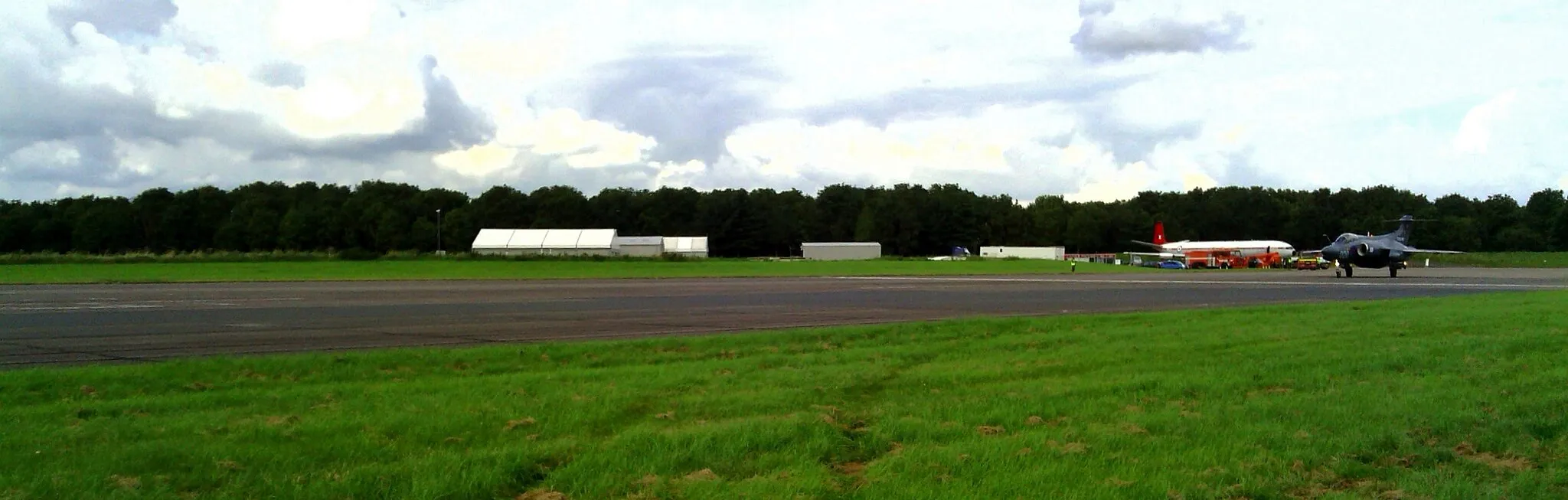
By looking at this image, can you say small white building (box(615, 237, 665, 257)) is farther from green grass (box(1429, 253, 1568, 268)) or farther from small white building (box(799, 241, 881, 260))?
green grass (box(1429, 253, 1568, 268))

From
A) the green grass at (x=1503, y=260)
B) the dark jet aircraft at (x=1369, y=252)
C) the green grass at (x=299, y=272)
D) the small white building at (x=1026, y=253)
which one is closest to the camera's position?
the green grass at (x=299, y=272)

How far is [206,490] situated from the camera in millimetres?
6508

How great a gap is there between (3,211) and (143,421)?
14474cm

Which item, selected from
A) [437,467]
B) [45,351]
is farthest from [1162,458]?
[45,351]

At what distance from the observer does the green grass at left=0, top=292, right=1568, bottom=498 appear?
266 inches

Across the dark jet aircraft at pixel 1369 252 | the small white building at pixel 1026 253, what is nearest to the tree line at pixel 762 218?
the small white building at pixel 1026 253

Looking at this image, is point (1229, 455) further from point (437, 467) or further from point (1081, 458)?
point (437, 467)

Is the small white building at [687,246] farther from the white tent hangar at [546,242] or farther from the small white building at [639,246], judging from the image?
the white tent hangar at [546,242]

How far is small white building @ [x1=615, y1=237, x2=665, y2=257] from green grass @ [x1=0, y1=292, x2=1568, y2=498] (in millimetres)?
103046

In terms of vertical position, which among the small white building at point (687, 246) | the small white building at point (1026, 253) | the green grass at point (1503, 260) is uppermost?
the small white building at point (687, 246)

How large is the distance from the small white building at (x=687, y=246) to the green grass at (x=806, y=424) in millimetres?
111781

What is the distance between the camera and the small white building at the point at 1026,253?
119125mm

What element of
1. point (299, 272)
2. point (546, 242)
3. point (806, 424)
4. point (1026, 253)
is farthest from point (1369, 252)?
point (546, 242)

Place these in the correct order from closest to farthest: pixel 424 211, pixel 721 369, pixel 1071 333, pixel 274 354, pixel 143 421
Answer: pixel 143 421 → pixel 721 369 → pixel 274 354 → pixel 1071 333 → pixel 424 211
